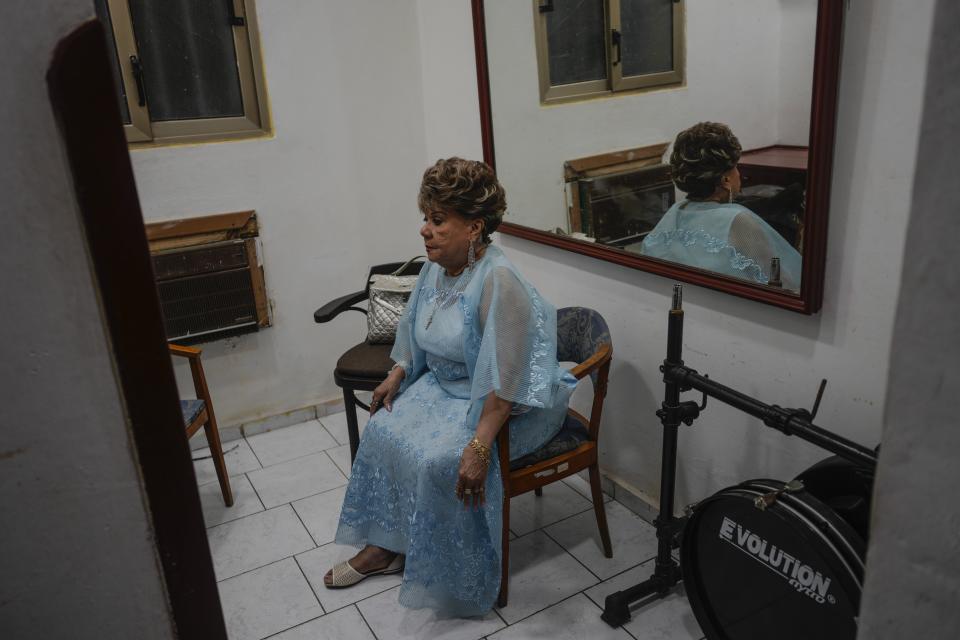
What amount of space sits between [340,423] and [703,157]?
232cm

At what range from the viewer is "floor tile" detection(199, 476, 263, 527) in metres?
3.06

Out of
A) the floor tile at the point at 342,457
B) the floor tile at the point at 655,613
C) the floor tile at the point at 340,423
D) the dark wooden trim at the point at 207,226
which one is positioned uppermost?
the dark wooden trim at the point at 207,226

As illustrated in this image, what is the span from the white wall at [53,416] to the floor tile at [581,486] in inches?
95.9

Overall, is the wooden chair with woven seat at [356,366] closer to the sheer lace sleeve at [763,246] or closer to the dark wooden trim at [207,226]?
the dark wooden trim at [207,226]

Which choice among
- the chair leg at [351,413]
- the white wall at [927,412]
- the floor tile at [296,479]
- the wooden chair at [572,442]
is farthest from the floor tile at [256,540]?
the white wall at [927,412]

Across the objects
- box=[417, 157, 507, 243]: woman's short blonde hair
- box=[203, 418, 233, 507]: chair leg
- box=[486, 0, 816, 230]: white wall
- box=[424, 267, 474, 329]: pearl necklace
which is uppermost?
box=[486, 0, 816, 230]: white wall

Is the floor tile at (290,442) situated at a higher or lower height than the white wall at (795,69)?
lower

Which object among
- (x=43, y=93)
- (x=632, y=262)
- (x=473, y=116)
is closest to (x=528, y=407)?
(x=632, y=262)

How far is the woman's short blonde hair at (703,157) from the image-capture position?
213 cm

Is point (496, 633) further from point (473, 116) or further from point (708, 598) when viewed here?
point (473, 116)

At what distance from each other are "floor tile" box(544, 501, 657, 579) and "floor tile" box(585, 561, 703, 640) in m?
0.06

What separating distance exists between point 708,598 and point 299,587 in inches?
53.5

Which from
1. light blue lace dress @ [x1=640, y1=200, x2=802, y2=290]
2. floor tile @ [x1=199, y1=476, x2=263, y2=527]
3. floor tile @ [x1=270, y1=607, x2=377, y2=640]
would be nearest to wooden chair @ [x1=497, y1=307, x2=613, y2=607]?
light blue lace dress @ [x1=640, y1=200, x2=802, y2=290]

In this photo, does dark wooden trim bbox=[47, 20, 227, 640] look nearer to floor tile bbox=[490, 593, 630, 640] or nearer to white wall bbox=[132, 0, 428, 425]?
floor tile bbox=[490, 593, 630, 640]
